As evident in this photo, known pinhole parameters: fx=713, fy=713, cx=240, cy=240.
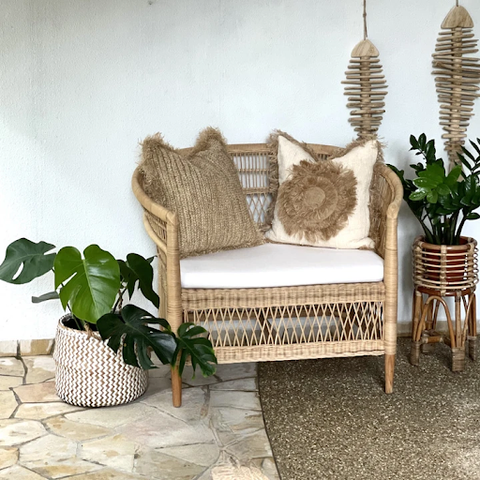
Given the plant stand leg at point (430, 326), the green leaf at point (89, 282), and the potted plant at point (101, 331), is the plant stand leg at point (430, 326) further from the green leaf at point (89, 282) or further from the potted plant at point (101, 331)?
the green leaf at point (89, 282)

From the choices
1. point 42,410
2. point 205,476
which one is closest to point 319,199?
point 205,476

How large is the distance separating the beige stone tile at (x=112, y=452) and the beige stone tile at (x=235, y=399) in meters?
0.42

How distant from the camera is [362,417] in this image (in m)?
2.54

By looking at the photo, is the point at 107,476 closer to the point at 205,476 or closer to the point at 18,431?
the point at 205,476

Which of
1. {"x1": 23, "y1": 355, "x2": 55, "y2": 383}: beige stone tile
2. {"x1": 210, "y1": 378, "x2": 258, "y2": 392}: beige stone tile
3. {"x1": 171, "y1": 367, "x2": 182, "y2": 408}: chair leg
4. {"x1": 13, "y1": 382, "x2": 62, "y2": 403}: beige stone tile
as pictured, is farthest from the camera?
{"x1": 23, "y1": 355, "x2": 55, "y2": 383}: beige stone tile

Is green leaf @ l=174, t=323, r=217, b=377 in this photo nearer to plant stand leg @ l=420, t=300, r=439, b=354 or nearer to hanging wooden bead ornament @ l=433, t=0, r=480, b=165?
plant stand leg @ l=420, t=300, r=439, b=354

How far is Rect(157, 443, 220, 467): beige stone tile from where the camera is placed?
222cm

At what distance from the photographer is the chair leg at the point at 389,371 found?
2707 millimetres

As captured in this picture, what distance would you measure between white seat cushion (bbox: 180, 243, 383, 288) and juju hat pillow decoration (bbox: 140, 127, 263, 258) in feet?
0.30

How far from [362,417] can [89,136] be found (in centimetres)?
164

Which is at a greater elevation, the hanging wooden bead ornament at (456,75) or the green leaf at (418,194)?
the hanging wooden bead ornament at (456,75)

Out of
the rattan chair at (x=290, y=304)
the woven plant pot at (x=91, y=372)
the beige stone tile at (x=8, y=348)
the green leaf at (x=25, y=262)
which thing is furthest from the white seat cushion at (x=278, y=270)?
the beige stone tile at (x=8, y=348)

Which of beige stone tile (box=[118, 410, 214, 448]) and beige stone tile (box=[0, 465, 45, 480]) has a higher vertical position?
beige stone tile (box=[0, 465, 45, 480])

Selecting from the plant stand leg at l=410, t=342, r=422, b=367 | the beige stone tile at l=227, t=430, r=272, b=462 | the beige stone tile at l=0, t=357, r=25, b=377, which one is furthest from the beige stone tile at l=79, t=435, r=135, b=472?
the plant stand leg at l=410, t=342, r=422, b=367
